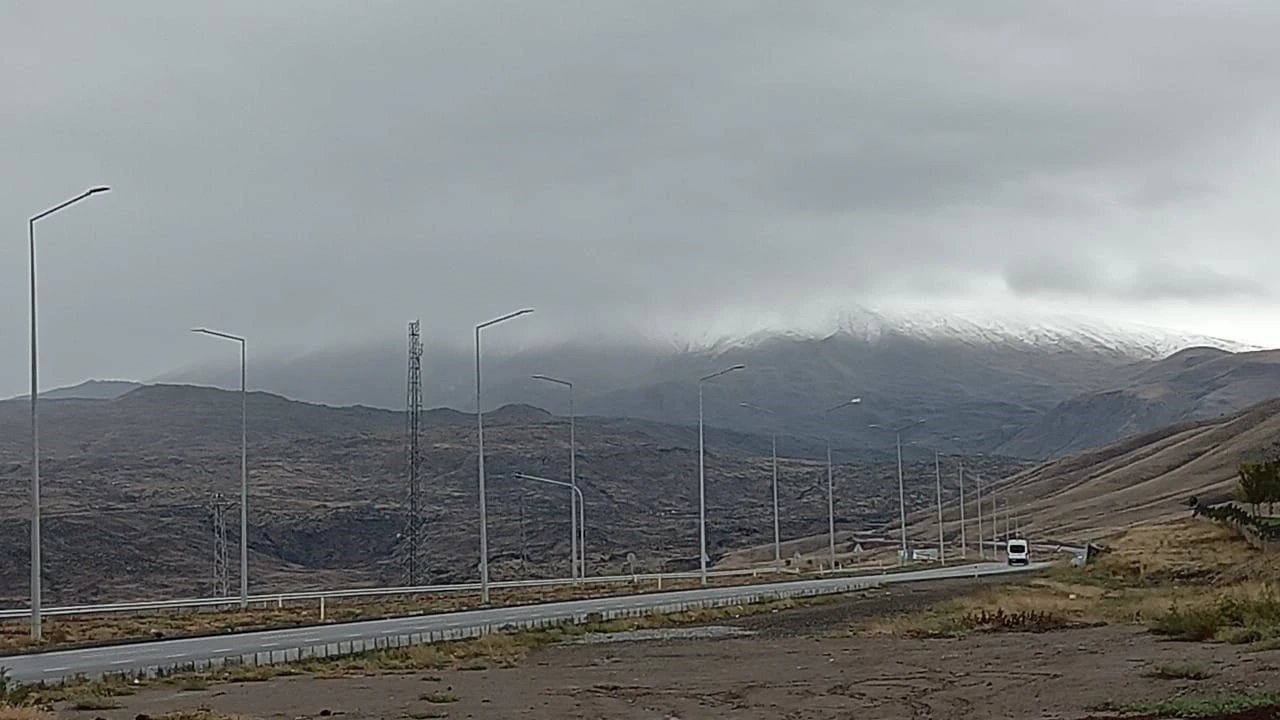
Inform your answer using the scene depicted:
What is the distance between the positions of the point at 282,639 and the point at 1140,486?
139 m

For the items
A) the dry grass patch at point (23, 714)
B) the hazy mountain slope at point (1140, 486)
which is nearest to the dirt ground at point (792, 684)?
the dry grass patch at point (23, 714)

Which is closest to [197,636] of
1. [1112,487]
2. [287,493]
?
[287,493]

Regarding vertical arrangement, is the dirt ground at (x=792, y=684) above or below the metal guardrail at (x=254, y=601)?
above

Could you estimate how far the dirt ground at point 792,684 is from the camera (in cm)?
2352

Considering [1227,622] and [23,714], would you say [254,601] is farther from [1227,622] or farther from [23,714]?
[23,714]

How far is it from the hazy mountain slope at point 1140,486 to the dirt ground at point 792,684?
10991 centimetres

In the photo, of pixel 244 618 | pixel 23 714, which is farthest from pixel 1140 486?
pixel 23 714

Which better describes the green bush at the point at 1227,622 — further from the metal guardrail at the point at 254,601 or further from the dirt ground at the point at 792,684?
the metal guardrail at the point at 254,601

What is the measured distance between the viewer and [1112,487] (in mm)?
177375

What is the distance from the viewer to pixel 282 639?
44281 mm

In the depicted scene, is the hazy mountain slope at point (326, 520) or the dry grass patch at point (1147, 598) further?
the hazy mountain slope at point (326, 520)

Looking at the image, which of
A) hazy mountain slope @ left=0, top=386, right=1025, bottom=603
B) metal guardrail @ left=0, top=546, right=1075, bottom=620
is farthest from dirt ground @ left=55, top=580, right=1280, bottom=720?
hazy mountain slope @ left=0, top=386, right=1025, bottom=603

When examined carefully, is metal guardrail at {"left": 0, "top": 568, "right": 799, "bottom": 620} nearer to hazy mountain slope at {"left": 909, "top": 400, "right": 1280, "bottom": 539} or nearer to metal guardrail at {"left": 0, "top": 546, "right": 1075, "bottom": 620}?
metal guardrail at {"left": 0, "top": 546, "right": 1075, "bottom": 620}

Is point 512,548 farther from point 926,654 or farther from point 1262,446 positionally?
point 926,654
